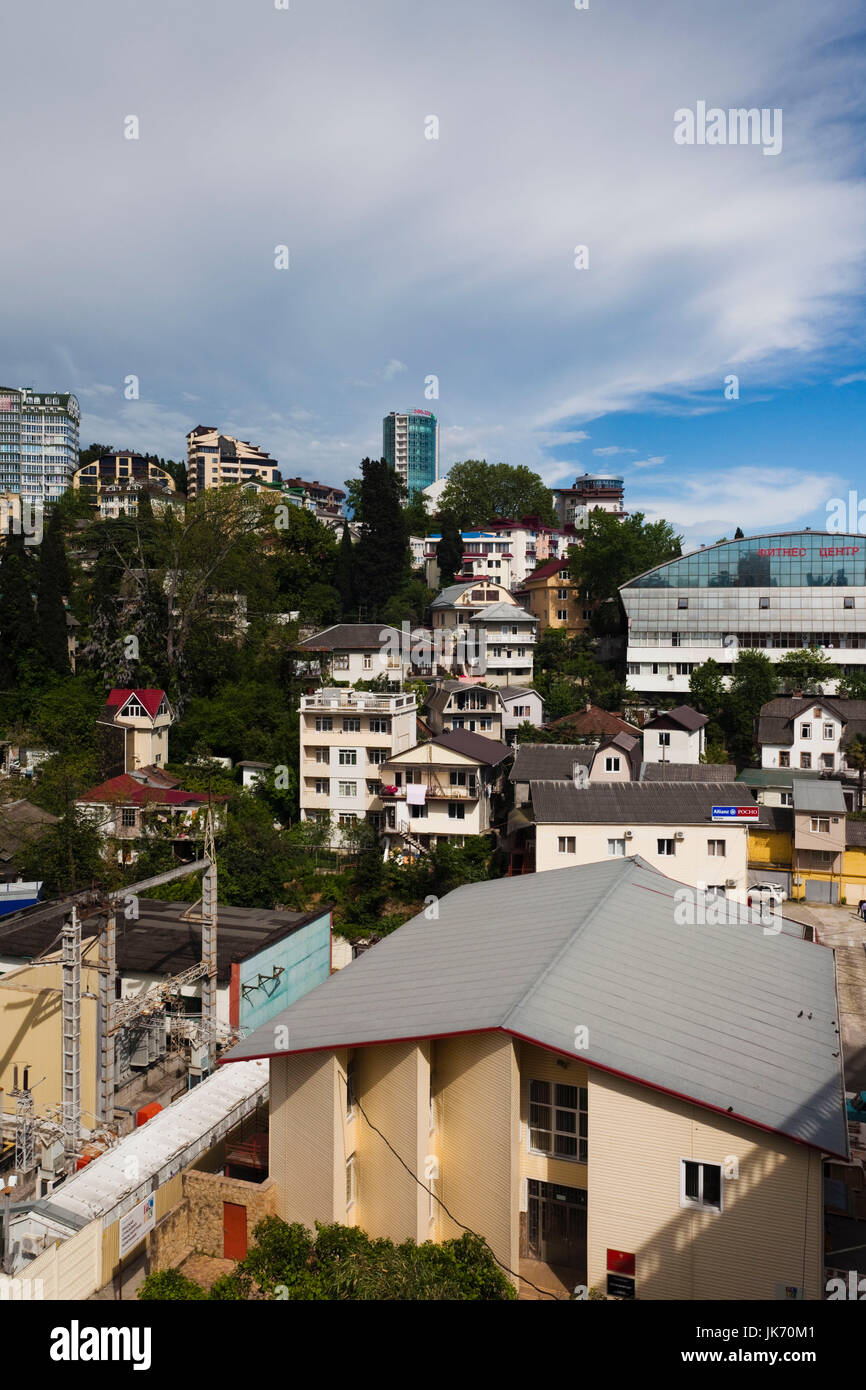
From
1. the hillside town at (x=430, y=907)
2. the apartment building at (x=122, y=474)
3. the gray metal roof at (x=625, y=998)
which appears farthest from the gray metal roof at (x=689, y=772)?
the apartment building at (x=122, y=474)

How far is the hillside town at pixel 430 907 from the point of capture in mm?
10000

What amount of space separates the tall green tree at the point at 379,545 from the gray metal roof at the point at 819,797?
22.7m

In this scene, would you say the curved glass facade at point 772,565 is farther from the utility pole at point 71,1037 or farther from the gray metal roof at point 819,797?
the utility pole at point 71,1037

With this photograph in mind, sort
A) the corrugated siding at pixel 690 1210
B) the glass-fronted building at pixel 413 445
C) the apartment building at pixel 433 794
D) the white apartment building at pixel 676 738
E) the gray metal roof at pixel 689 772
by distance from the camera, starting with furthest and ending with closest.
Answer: the glass-fronted building at pixel 413 445, the white apartment building at pixel 676 738, the gray metal roof at pixel 689 772, the apartment building at pixel 433 794, the corrugated siding at pixel 690 1210

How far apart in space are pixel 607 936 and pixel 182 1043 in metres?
8.87

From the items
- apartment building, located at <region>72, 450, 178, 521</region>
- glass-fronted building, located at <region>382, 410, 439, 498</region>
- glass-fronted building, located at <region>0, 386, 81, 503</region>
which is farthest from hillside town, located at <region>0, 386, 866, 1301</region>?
glass-fronted building, located at <region>382, 410, 439, 498</region>

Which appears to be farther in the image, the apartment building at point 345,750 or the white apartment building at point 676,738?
the white apartment building at point 676,738

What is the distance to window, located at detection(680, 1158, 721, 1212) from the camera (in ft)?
31.7

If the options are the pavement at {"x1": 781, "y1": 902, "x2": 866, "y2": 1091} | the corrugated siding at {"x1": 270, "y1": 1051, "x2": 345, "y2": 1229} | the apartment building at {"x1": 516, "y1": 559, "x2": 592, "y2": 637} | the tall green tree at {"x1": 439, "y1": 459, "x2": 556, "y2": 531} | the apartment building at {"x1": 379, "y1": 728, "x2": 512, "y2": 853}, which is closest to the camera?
the corrugated siding at {"x1": 270, "y1": 1051, "x2": 345, "y2": 1229}

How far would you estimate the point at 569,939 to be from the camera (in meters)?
12.5

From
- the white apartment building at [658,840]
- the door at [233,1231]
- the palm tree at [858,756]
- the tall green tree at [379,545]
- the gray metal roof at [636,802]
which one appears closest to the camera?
the door at [233,1231]

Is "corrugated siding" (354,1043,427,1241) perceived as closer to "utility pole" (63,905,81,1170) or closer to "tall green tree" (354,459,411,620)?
"utility pole" (63,905,81,1170)

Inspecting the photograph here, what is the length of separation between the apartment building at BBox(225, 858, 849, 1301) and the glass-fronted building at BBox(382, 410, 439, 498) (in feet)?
436

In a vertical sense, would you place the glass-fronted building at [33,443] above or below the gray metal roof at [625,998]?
above
